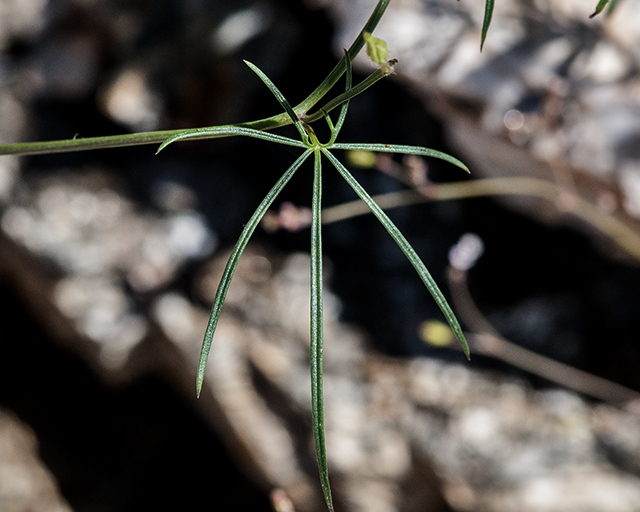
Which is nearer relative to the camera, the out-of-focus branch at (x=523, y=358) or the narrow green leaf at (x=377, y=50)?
the narrow green leaf at (x=377, y=50)

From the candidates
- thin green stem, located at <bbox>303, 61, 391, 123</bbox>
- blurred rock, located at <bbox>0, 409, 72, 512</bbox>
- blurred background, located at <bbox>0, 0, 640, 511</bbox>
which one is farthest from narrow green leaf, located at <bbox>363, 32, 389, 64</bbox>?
blurred rock, located at <bbox>0, 409, 72, 512</bbox>

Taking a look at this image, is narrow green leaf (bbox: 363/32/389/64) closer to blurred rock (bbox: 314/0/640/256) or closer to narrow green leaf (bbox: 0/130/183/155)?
narrow green leaf (bbox: 0/130/183/155)

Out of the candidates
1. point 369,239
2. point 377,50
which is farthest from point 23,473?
point 377,50

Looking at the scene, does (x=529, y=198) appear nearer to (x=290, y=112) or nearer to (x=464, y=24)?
(x=464, y=24)

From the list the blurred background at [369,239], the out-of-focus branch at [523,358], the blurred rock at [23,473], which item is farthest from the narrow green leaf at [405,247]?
the blurred rock at [23,473]

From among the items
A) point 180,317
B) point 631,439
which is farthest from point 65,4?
point 631,439

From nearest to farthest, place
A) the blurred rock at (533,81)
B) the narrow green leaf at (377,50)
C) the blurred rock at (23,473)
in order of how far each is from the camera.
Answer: the narrow green leaf at (377,50)
the blurred rock at (533,81)
the blurred rock at (23,473)

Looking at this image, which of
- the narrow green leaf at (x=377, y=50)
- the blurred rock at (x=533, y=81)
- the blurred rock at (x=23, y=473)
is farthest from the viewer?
the blurred rock at (x=23, y=473)

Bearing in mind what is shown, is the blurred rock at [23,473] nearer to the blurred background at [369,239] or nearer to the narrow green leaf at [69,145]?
the blurred background at [369,239]

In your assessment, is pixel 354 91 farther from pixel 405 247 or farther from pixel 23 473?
pixel 23 473
